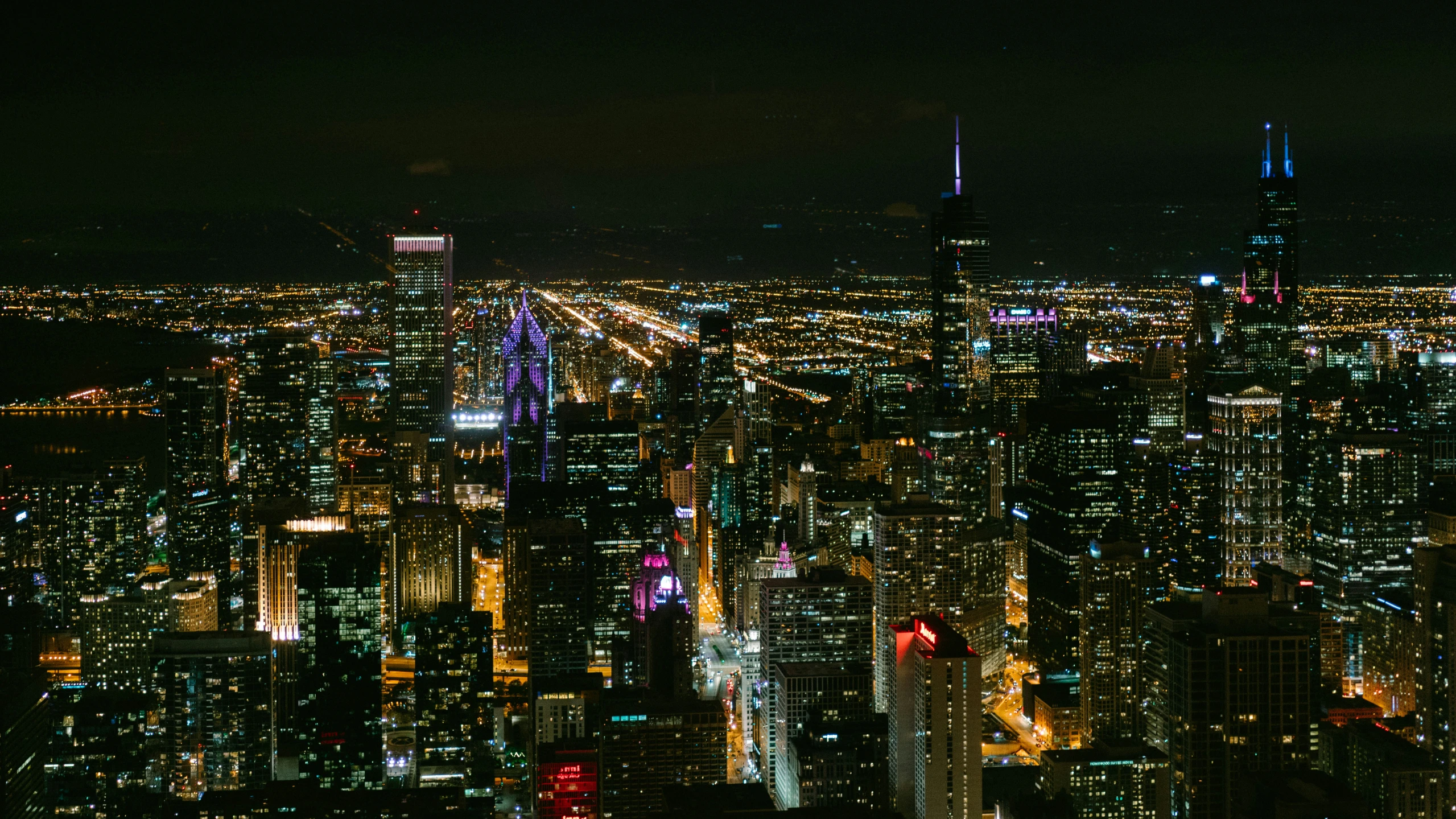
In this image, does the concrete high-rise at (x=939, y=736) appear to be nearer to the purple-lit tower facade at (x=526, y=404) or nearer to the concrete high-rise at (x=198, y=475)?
the concrete high-rise at (x=198, y=475)

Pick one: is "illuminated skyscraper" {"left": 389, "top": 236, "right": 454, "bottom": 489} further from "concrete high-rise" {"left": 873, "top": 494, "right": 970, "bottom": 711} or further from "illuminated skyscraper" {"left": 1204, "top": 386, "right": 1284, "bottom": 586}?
"illuminated skyscraper" {"left": 1204, "top": 386, "right": 1284, "bottom": 586}

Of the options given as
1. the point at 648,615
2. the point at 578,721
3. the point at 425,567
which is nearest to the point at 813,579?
the point at 648,615

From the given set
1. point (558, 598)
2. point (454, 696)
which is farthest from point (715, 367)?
point (454, 696)

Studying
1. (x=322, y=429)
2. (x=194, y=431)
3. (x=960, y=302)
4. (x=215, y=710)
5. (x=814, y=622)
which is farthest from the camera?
(x=960, y=302)

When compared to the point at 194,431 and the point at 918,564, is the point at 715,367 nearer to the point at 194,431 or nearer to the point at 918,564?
the point at 918,564

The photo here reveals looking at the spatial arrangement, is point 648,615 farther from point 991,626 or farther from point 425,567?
point 991,626

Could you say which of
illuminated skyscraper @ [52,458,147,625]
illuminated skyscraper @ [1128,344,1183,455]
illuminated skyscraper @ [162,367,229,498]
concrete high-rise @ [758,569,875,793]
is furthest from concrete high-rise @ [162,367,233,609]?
illuminated skyscraper @ [1128,344,1183,455]
